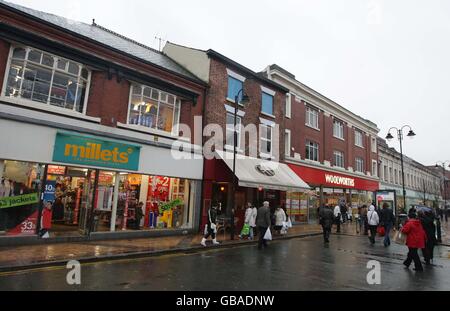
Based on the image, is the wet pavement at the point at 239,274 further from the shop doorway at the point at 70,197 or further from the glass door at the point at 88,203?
the shop doorway at the point at 70,197

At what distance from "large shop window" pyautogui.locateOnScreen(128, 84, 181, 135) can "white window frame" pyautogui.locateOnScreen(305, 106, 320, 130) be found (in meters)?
13.5

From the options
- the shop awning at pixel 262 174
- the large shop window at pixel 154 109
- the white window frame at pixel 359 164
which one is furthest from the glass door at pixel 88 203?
the white window frame at pixel 359 164

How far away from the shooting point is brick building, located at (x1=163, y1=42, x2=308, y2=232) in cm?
1677

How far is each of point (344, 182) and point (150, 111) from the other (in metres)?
20.9

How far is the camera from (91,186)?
496 inches

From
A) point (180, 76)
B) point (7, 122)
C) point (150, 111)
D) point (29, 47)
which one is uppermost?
point (180, 76)

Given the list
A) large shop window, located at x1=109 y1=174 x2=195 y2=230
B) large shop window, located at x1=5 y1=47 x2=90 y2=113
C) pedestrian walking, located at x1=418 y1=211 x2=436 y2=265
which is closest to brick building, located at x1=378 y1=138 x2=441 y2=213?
pedestrian walking, located at x1=418 y1=211 x2=436 y2=265

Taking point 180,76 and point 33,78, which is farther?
point 180,76

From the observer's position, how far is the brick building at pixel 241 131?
1677cm

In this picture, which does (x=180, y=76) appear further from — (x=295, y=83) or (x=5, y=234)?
(x=295, y=83)

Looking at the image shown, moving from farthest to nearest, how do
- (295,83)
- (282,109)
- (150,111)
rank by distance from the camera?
(295,83)
(282,109)
(150,111)

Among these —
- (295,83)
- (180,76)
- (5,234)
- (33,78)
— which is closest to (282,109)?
(295,83)

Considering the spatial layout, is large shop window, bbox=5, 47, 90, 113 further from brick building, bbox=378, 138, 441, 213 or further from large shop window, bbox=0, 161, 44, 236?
brick building, bbox=378, 138, 441, 213

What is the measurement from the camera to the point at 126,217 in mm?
13711
